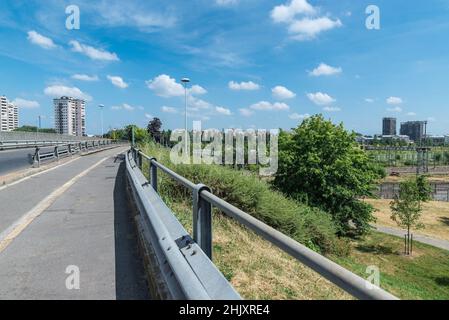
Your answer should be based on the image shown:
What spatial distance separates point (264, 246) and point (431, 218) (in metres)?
46.6

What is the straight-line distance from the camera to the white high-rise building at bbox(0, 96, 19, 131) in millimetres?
118269

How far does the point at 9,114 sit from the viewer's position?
13300 cm

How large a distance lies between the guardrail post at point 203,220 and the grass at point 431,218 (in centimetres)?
3537

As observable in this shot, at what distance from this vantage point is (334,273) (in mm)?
1582

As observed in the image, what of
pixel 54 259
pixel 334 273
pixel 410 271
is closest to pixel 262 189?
pixel 54 259

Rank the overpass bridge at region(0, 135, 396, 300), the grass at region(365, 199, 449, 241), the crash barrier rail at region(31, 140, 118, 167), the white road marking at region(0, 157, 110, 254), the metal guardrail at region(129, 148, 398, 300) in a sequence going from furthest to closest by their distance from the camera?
1. the grass at region(365, 199, 449, 241)
2. the crash barrier rail at region(31, 140, 118, 167)
3. the white road marking at region(0, 157, 110, 254)
4. the overpass bridge at region(0, 135, 396, 300)
5. the metal guardrail at region(129, 148, 398, 300)

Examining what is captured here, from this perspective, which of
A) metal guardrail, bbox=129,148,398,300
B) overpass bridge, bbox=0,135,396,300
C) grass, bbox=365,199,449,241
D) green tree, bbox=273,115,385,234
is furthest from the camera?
grass, bbox=365,199,449,241

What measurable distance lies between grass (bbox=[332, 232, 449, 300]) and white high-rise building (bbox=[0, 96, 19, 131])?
12188 centimetres

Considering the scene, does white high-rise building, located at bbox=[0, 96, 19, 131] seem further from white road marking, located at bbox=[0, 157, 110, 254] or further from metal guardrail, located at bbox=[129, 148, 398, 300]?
metal guardrail, located at bbox=[129, 148, 398, 300]

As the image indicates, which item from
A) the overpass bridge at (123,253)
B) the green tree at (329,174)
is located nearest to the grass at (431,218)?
the green tree at (329,174)

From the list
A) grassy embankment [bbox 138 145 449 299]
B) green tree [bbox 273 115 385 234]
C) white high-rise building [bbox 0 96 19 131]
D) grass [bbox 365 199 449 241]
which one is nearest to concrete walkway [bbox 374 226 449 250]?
grass [bbox 365 199 449 241]

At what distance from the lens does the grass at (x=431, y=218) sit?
38.6 metres

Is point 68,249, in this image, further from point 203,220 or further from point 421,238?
point 421,238

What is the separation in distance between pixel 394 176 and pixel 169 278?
101 meters
